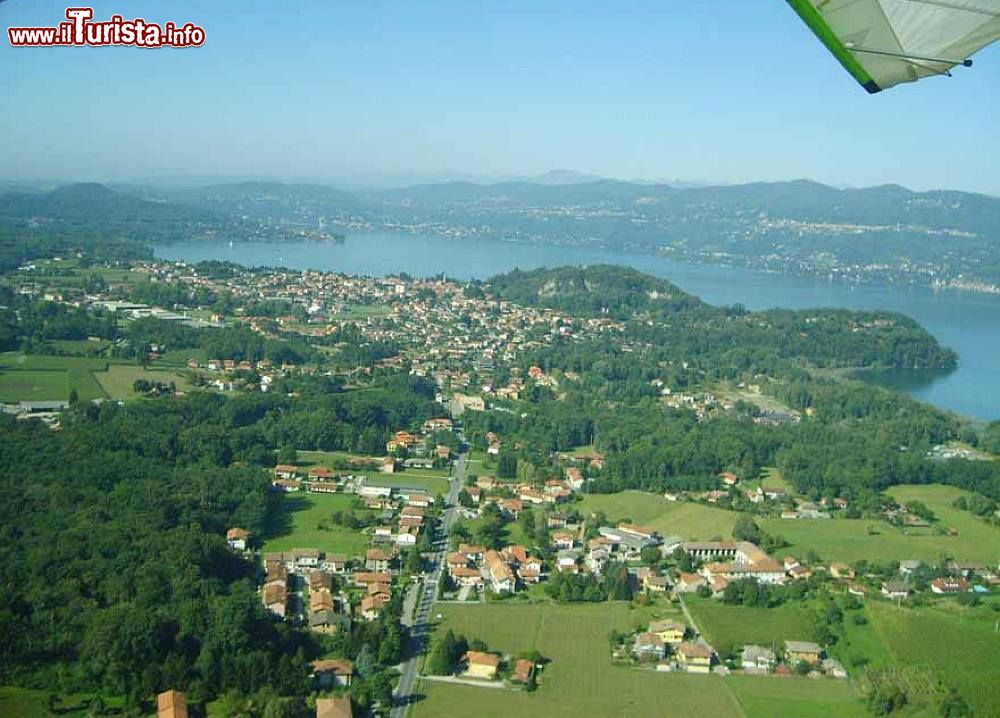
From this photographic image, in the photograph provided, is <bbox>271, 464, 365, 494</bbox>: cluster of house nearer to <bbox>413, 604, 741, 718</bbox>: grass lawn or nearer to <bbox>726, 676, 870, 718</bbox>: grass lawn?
<bbox>413, 604, 741, 718</bbox>: grass lawn

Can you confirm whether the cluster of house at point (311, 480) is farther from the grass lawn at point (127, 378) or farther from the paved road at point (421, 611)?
the grass lawn at point (127, 378)

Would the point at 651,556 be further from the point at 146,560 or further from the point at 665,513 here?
the point at 146,560

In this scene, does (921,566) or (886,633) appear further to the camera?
(921,566)

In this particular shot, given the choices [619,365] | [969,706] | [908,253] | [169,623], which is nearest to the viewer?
[969,706]

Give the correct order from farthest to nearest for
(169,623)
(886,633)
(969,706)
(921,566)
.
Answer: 1. (921,566)
2. (886,633)
3. (169,623)
4. (969,706)

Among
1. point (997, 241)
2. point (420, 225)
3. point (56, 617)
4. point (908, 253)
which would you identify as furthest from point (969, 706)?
point (420, 225)

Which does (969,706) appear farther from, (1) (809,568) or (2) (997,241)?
(2) (997,241)

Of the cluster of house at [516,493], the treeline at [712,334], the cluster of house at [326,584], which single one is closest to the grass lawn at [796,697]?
the cluster of house at [326,584]
